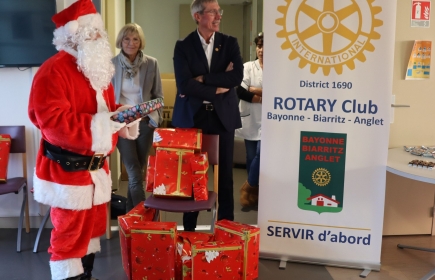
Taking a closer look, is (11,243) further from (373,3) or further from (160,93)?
(373,3)

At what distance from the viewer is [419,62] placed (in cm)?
332

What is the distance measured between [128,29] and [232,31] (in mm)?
3042

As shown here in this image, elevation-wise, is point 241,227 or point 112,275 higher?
point 241,227

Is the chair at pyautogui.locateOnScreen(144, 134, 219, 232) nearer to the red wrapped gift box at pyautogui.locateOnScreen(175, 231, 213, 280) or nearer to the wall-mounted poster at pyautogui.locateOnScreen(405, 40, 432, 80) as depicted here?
the red wrapped gift box at pyautogui.locateOnScreen(175, 231, 213, 280)

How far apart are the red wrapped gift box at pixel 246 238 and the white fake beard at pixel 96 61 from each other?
1115 mm

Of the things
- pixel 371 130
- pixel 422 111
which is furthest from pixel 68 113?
pixel 422 111

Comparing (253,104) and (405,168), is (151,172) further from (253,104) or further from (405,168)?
(405,168)

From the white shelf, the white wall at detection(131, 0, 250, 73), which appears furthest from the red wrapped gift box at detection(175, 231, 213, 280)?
the white wall at detection(131, 0, 250, 73)

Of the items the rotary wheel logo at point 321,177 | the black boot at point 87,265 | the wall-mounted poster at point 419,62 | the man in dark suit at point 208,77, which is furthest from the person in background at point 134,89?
the wall-mounted poster at point 419,62

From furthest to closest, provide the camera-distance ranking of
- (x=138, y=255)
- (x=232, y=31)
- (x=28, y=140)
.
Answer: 1. (x=232, y=31)
2. (x=28, y=140)
3. (x=138, y=255)

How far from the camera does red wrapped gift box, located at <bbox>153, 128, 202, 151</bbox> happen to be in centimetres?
280

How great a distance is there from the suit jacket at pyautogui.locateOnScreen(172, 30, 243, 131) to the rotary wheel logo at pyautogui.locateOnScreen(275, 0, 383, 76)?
453mm

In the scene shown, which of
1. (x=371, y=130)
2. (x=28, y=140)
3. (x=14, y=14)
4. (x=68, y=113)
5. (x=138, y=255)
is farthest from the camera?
(x=28, y=140)

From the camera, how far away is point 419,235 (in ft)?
11.6
